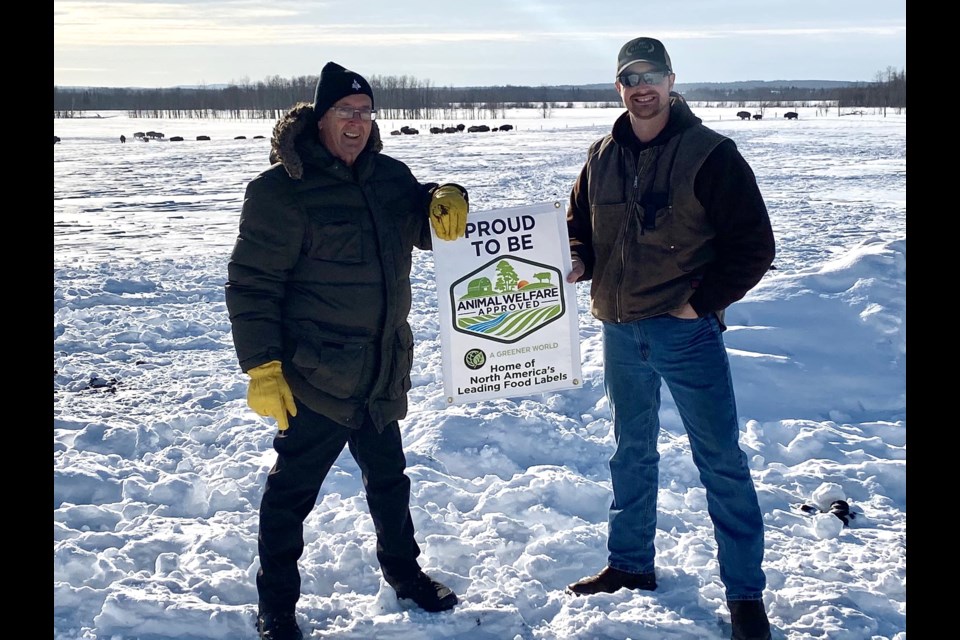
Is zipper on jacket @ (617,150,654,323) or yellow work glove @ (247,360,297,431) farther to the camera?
zipper on jacket @ (617,150,654,323)

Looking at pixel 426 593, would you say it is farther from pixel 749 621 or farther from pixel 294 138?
pixel 294 138

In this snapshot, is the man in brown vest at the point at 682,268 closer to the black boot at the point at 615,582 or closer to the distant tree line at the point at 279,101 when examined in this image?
the black boot at the point at 615,582

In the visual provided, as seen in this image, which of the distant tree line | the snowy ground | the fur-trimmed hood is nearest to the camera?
the fur-trimmed hood

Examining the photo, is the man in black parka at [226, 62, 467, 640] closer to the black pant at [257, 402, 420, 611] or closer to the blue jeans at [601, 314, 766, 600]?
the black pant at [257, 402, 420, 611]

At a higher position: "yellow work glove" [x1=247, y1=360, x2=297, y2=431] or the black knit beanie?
the black knit beanie

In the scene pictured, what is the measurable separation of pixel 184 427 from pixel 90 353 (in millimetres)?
1967

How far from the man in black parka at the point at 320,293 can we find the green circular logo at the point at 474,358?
265mm

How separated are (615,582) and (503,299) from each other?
118 centimetres

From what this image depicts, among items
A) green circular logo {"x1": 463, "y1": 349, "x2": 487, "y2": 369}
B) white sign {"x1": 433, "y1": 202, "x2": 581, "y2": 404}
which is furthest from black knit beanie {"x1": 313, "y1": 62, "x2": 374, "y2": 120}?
green circular logo {"x1": 463, "y1": 349, "x2": 487, "y2": 369}

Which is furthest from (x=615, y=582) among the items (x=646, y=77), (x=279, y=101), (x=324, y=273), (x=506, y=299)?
(x=279, y=101)

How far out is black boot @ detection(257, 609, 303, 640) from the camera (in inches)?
119

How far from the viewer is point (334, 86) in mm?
2842

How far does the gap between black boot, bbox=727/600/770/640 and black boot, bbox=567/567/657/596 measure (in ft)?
1.31
